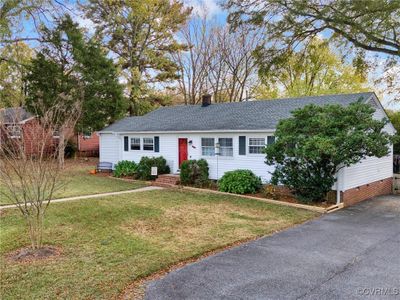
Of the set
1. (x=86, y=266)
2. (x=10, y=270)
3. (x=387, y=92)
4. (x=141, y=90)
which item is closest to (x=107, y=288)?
(x=86, y=266)

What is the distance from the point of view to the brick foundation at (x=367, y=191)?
11648 millimetres

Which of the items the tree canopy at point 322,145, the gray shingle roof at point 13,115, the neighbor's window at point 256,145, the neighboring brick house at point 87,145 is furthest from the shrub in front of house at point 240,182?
the neighboring brick house at point 87,145

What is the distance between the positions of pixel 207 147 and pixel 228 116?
6.52ft

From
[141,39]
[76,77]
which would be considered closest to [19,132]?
[76,77]

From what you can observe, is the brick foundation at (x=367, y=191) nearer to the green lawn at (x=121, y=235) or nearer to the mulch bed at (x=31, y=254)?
the green lawn at (x=121, y=235)

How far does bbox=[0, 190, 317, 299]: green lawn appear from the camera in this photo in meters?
4.93

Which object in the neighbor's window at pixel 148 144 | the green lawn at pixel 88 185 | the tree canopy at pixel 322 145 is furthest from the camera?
the neighbor's window at pixel 148 144

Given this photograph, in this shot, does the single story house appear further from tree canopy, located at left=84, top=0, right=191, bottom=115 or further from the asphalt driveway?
tree canopy, located at left=84, top=0, right=191, bottom=115

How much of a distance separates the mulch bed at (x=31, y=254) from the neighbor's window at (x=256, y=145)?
8966 mm

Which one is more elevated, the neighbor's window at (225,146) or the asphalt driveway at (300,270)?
the neighbor's window at (225,146)

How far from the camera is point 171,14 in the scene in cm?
3008

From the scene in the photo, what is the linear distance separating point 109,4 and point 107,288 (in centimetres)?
2918

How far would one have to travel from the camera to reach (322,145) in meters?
9.58

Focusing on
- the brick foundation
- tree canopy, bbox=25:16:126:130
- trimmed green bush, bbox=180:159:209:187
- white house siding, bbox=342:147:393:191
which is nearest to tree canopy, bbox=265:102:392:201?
white house siding, bbox=342:147:393:191
